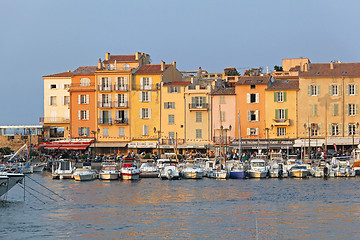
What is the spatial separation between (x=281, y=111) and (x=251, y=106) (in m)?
3.88

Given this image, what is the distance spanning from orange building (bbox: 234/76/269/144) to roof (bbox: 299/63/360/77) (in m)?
5.64

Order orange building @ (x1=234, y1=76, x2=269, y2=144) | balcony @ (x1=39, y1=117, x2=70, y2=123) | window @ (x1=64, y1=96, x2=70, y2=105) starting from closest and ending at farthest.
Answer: orange building @ (x1=234, y1=76, x2=269, y2=144) < balcony @ (x1=39, y1=117, x2=70, y2=123) < window @ (x1=64, y1=96, x2=70, y2=105)

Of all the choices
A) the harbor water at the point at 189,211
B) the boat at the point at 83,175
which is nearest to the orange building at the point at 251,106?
the harbor water at the point at 189,211

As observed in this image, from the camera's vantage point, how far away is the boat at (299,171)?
84312 mm

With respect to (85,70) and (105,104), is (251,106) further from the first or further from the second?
(85,70)

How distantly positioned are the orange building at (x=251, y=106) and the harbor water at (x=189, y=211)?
23956mm

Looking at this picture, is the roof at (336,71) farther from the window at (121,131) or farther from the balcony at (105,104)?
the balcony at (105,104)

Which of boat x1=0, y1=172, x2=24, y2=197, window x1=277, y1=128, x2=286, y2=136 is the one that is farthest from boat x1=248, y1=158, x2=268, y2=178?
boat x1=0, y1=172, x2=24, y2=197

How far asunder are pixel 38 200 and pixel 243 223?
20.9 m

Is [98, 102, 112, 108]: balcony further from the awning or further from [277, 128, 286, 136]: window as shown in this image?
[277, 128, 286, 136]: window

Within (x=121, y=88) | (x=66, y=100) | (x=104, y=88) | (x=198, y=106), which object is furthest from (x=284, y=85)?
(x=66, y=100)

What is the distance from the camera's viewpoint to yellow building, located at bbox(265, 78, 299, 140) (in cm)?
10256

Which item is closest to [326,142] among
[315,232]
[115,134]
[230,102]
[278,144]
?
[278,144]

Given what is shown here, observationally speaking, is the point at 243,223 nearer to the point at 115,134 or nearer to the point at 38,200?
the point at 38,200
